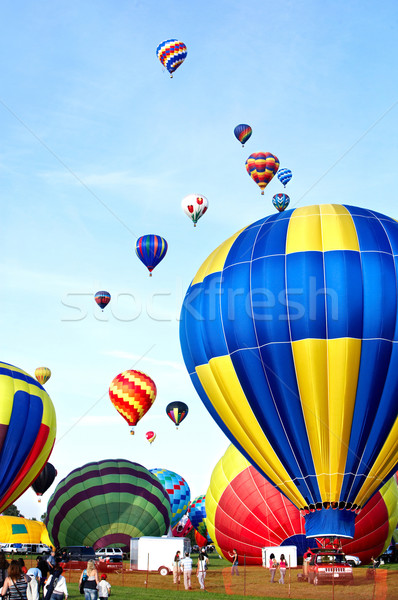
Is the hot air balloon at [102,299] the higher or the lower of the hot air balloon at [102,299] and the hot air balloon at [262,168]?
the lower

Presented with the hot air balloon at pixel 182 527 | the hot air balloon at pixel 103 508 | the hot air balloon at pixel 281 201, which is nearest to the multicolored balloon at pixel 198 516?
the hot air balloon at pixel 182 527

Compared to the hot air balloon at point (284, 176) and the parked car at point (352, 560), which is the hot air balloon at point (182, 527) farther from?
the parked car at point (352, 560)

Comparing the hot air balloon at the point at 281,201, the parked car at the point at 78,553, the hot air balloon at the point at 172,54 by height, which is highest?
the hot air balloon at the point at 172,54

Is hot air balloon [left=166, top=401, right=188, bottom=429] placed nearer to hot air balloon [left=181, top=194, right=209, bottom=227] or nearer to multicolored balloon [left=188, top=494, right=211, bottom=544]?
multicolored balloon [left=188, top=494, right=211, bottom=544]

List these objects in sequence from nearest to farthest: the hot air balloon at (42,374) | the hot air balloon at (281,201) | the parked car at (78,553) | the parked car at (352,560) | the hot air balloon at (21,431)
→ 1. the parked car at (352,560)
2. the hot air balloon at (21,431)
3. the parked car at (78,553)
4. the hot air balloon at (281,201)
5. the hot air balloon at (42,374)

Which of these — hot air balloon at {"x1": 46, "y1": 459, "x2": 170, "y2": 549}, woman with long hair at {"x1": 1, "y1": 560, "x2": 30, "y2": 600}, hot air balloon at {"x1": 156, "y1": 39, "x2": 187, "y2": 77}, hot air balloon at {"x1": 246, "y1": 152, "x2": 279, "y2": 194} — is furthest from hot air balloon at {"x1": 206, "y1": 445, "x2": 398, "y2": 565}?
hot air balloon at {"x1": 156, "y1": 39, "x2": 187, "y2": 77}

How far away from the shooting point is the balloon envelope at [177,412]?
4816cm

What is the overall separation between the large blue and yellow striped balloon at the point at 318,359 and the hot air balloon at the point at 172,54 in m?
25.8

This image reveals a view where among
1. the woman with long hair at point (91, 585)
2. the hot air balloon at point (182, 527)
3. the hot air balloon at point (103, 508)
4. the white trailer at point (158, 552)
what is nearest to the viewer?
the woman with long hair at point (91, 585)

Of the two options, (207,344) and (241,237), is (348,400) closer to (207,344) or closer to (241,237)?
(207,344)

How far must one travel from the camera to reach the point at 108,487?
33.9m

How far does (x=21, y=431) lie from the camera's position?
2861 cm

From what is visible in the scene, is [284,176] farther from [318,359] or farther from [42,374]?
[318,359]

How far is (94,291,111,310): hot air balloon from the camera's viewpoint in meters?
47.4
